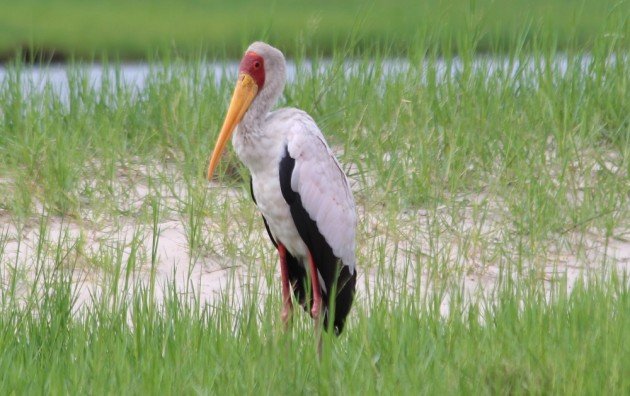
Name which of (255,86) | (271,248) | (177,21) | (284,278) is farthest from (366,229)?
(177,21)

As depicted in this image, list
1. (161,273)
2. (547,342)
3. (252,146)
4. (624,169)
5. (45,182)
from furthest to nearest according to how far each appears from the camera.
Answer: (624,169), (45,182), (161,273), (252,146), (547,342)

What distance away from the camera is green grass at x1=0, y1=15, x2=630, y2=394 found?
4211 mm

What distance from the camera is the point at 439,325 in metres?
4.60

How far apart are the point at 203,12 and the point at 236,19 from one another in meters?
1.04

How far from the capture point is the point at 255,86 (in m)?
5.34

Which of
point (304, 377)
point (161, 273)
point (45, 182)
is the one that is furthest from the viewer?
point (45, 182)

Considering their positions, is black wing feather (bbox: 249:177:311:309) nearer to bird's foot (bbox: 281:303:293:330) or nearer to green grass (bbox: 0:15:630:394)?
green grass (bbox: 0:15:630:394)

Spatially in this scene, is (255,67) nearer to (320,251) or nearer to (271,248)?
(320,251)

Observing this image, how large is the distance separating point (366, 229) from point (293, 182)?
3.99 ft

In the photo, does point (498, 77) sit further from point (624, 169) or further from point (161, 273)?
point (161, 273)

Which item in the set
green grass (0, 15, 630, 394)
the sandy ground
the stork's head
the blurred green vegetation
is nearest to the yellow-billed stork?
the stork's head

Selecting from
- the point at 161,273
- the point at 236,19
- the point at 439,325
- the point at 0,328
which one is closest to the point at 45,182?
the point at 161,273

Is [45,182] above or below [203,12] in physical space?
above

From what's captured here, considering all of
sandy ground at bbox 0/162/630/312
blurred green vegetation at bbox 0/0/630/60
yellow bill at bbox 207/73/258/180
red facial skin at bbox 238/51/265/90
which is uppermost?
red facial skin at bbox 238/51/265/90
